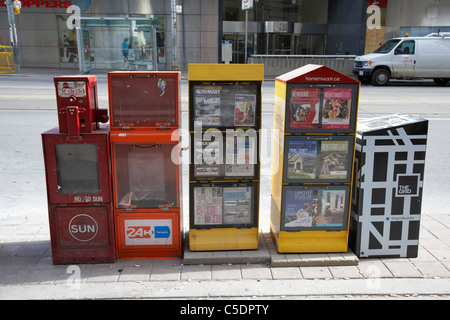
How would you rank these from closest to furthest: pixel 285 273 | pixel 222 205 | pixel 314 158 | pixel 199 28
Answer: pixel 285 273
pixel 314 158
pixel 222 205
pixel 199 28

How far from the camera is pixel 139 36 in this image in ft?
75.9

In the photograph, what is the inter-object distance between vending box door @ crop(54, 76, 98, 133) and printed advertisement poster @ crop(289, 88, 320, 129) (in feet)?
6.60

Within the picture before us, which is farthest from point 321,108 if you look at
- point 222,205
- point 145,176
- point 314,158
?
point 145,176

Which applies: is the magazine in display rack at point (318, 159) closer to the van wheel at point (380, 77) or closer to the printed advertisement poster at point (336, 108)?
the printed advertisement poster at point (336, 108)

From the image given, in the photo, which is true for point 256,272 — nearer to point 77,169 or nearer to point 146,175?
point 146,175

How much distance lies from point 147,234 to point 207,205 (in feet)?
2.28

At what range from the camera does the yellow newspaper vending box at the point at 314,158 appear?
4.01m

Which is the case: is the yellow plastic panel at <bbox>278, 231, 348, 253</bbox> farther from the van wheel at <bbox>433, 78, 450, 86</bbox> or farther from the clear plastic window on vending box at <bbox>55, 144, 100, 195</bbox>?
the van wheel at <bbox>433, 78, 450, 86</bbox>

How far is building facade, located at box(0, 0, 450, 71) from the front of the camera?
23344 millimetres

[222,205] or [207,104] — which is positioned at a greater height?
[207,104]

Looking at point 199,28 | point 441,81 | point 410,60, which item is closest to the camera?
point 410,60

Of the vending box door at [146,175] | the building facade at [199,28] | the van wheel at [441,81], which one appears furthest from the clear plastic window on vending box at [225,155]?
the van wheel at [441,81]

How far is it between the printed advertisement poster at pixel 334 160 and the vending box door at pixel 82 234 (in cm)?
224

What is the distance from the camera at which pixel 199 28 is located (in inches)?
1015
